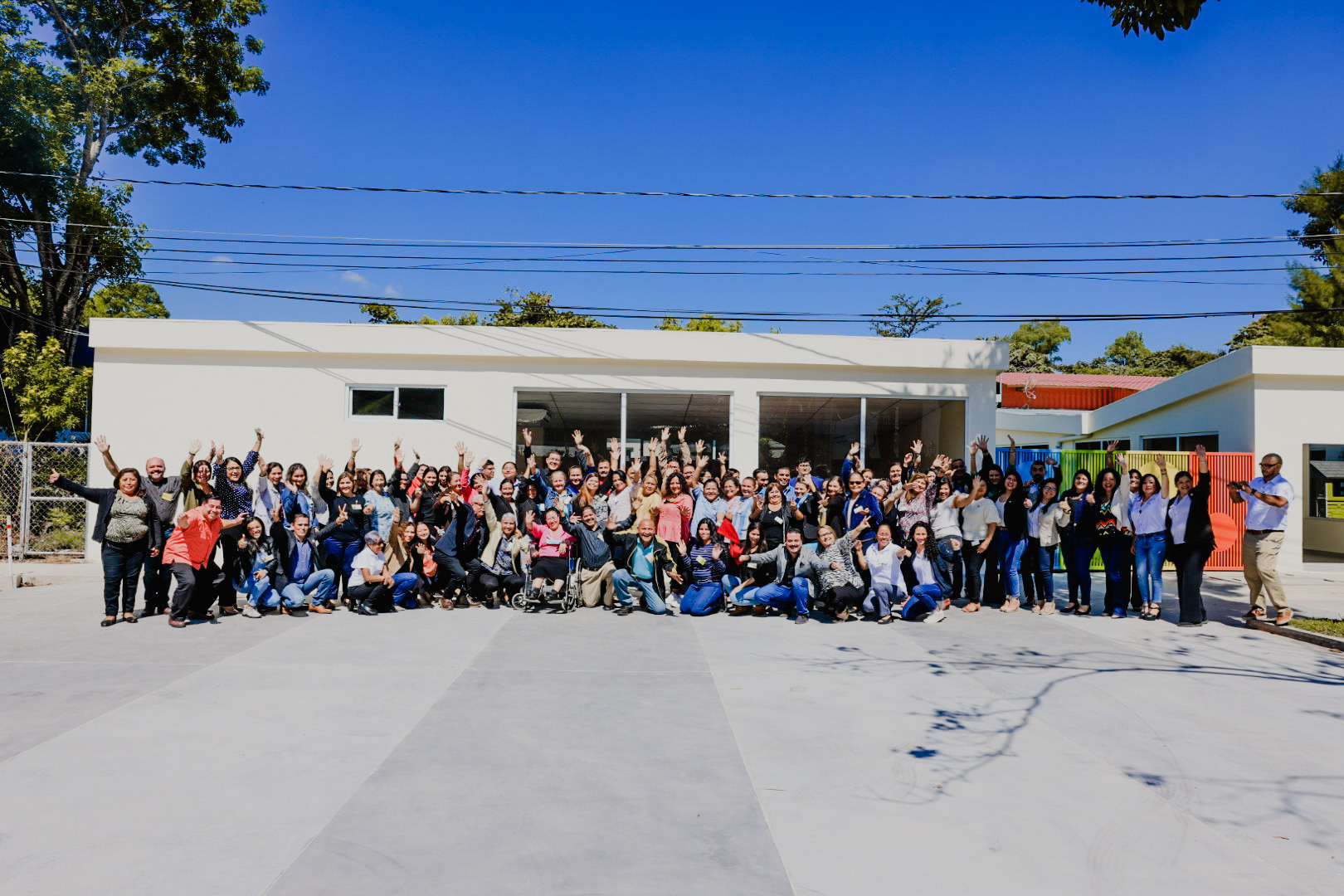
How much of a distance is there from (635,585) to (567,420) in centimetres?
506

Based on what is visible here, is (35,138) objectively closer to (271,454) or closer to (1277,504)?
(271,454)

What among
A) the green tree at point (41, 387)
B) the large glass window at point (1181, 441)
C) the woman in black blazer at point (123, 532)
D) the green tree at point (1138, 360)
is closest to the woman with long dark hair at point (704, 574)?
the woman in black blazer at point (123, 532)

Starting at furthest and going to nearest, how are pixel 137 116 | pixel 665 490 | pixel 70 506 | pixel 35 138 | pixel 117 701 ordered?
pixel 137 116
pixel 35 138
pixel 70 506
pixel 665 490
pixel 117 701

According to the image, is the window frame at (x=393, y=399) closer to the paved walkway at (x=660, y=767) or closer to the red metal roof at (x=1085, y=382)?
the paved walkway at (x=660, y=767)

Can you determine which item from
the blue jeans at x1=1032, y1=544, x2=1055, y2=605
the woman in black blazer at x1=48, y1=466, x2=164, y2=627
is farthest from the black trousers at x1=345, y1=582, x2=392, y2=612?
the blue jeans at x1=1032, y1=544, x2=1055, y2=605

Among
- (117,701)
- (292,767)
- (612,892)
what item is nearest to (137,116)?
(117,701)

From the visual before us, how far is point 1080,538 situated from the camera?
929 centimetres

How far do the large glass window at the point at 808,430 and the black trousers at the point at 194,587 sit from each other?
26.7 ft

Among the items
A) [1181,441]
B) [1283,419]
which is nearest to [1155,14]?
[1283,419]

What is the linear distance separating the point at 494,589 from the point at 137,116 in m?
21.0

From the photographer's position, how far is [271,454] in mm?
12703

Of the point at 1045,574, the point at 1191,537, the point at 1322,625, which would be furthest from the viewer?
the point at 1045,574

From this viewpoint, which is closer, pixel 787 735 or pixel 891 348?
pixel 787 735

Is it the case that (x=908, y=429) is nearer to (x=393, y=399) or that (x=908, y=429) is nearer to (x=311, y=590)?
(x=393, y=399)
